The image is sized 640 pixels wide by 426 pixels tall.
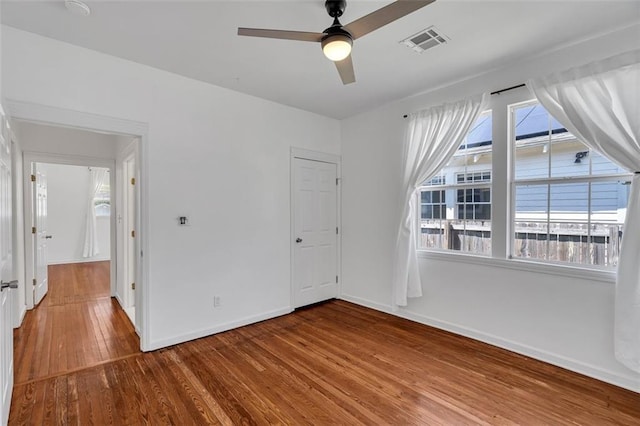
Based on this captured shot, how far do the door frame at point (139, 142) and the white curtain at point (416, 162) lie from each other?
278 centimetres

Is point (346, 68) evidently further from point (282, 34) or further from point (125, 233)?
point (125, 233)

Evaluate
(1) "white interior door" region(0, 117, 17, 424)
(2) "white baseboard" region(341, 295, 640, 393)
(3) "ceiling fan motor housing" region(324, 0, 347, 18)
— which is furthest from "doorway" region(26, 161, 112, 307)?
(3) "ceiling fan motor housing" region(324, 0, 347, 18)

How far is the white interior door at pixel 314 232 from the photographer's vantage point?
4.26 metres

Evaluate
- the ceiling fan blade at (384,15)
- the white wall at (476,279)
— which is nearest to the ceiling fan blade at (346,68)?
the ceiling fan blade at (384,15)

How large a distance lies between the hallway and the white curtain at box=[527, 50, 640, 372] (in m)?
4.22

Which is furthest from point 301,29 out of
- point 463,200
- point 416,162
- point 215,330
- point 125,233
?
point 125,233

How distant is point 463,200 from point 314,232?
2.03m

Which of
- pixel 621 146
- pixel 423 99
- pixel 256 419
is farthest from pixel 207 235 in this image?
pixel 621 146

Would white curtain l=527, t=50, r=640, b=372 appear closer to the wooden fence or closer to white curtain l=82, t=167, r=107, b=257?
the wooden fence

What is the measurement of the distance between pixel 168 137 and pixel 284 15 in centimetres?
172

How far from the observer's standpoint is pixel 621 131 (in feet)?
7.75

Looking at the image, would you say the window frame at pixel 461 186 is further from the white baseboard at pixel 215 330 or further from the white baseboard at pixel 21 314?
the white baseboard at pixel 21 314

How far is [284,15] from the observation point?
2.21 m

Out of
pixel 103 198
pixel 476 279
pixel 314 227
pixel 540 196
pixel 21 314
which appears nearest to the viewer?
pixel 540 196
